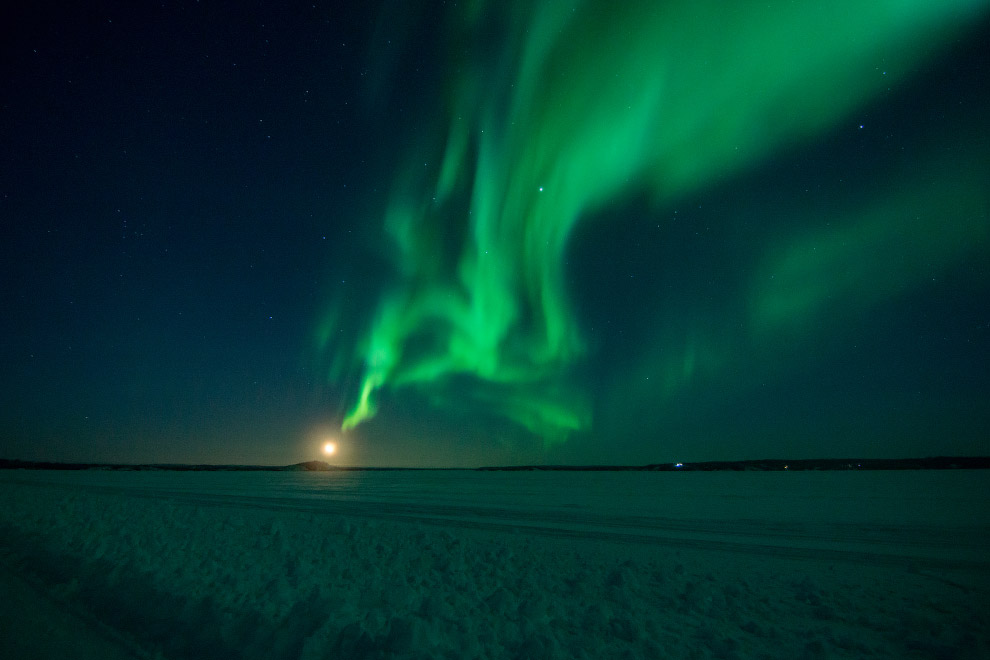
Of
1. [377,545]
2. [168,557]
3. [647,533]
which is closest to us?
[168,557]

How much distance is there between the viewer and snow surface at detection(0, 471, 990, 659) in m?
5.52

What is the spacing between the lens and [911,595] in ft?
23.6

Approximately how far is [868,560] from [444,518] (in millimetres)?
10645

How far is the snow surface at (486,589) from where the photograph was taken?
552 centimetres

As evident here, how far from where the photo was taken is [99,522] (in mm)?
12773

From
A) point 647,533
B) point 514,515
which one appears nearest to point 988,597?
point 647,533

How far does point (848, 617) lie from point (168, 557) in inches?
429

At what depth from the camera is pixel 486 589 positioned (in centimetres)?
752

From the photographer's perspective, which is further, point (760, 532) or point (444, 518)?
point (444, 518)

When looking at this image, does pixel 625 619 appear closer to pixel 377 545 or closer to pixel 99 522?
pixel 377 545

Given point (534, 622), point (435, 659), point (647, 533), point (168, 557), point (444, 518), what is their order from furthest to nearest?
1. point (444, 518)
2. point (647, 533)
3. point (168, 557)
4. point (534, 622)
5. point (435, 659)

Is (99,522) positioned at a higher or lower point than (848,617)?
higher

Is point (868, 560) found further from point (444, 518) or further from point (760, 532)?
point (444, 518)

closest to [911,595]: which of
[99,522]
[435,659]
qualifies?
[435,659]
